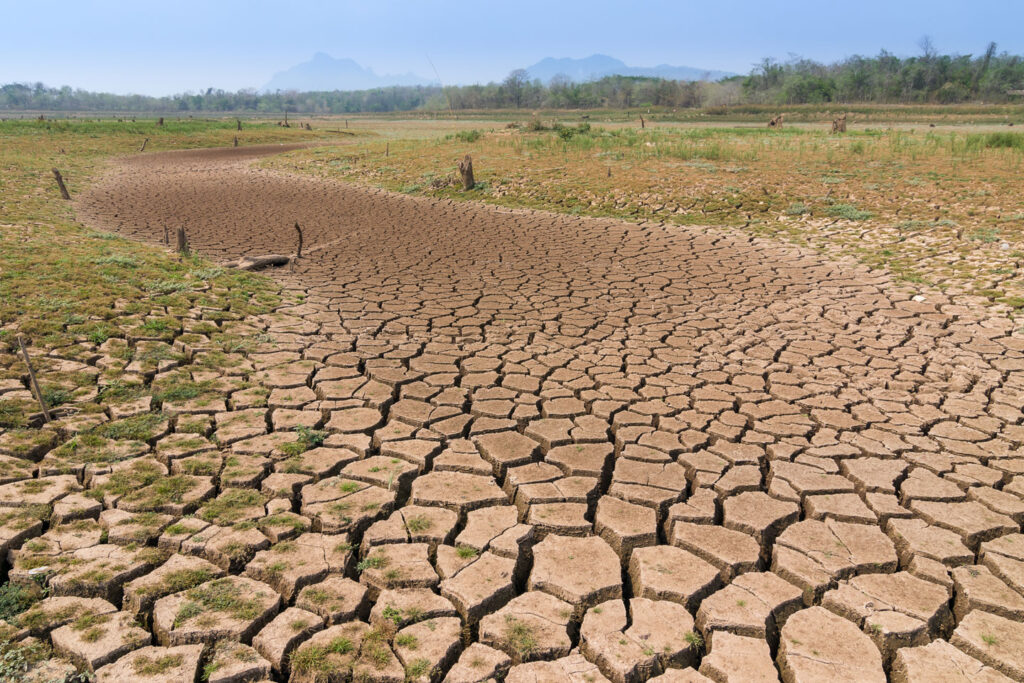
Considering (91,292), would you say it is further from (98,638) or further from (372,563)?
(372,563)

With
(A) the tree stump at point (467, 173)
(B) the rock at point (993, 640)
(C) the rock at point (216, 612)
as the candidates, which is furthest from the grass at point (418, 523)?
(A) the tree stump at point (467, 173)

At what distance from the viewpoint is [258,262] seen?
8.18 metres

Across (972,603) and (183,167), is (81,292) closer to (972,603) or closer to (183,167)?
(972,603)

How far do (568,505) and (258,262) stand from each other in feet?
20.7

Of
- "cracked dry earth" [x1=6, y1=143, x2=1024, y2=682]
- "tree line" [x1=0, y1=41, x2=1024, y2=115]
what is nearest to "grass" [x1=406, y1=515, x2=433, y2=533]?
"cracked dry earth" [x1=6, y1=143, x2=1024, y2=682]

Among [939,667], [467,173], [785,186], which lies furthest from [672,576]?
[467,173]

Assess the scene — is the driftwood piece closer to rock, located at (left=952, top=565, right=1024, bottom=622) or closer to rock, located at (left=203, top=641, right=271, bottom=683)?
rock, located at (left=203, top=641, right=271, bottom=683)

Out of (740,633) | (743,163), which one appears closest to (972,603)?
(740,633)

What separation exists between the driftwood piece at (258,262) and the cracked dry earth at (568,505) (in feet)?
7.14

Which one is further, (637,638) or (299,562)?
(299,562)

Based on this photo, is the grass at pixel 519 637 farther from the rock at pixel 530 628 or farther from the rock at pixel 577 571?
the rock at pixel 577 571

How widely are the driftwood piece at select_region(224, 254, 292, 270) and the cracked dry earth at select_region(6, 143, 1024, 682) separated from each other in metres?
2.18

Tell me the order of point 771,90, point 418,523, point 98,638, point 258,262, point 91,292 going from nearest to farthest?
point 98,638
point 418,523
point 91,292
point 258,262
point 771,90

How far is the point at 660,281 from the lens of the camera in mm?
7551
